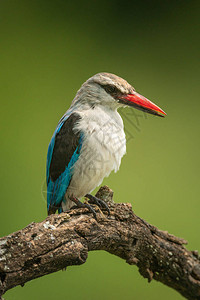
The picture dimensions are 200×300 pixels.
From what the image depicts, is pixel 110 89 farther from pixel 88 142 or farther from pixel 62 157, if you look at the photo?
pixel 62 157

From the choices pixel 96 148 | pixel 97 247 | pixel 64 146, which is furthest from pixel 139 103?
pixel 97 247

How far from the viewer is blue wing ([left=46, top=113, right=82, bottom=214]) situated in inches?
88.4

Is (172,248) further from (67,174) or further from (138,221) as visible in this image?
(67,174)

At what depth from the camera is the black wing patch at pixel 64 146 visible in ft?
7.36

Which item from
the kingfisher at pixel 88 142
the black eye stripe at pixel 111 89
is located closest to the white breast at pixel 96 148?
the kingfisher at pixel 88 142

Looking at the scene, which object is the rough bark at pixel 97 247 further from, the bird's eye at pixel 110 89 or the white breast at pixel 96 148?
the bird's eye at pixel 110 89

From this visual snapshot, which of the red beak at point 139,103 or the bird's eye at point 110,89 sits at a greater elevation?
the bird's eye at point 110,89

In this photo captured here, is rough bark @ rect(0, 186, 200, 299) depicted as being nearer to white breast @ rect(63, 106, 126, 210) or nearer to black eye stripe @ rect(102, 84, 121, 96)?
white breast @ rect(63, 106, 126, 210)

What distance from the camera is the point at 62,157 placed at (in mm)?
2271

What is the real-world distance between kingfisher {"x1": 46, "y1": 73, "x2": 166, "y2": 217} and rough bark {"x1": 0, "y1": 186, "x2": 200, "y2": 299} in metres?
0.20

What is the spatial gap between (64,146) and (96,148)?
0.62 feet

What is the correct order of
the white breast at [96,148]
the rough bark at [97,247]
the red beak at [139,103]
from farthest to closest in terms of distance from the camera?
the red beak at [139,103] → the white breast at [96,148] → the rough bark at [97,247]

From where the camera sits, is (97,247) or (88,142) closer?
(97,247)

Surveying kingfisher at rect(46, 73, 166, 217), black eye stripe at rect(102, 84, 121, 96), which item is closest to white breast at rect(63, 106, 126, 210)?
kingfisher at rect(46, 73, 166, 217)
